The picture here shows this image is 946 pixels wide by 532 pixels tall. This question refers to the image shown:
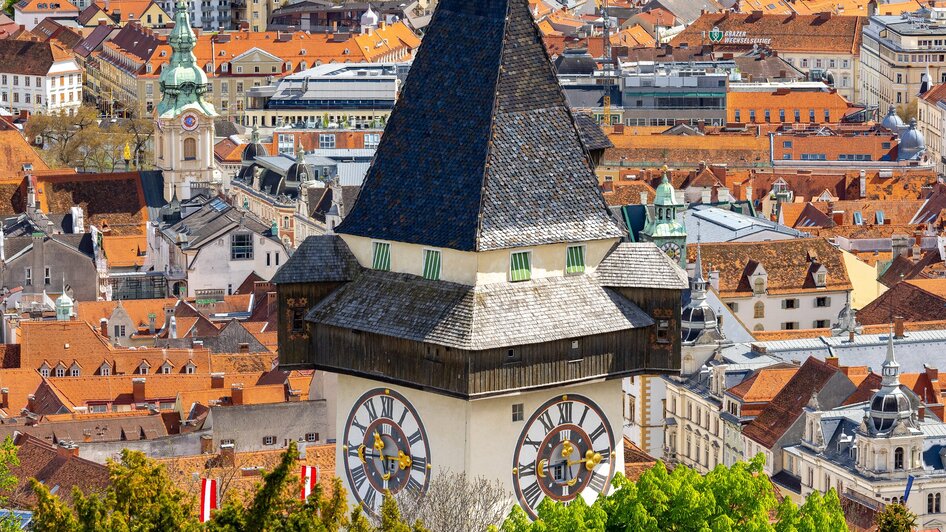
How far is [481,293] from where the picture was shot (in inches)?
2190

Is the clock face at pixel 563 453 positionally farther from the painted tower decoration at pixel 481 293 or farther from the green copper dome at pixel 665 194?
the green copper dome at pixel 665 194

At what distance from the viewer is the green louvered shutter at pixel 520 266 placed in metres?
55.9

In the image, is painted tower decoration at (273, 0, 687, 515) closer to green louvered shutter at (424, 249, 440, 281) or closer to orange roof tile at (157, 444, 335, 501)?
green louvered shutter at (424, 249, 440, 281)

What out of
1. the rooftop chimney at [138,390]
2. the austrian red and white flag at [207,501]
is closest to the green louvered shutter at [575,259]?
the austrian red and white flag at [207,501]

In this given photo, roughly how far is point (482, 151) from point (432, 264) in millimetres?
2080

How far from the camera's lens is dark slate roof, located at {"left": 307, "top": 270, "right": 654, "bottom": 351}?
55406 millimetres

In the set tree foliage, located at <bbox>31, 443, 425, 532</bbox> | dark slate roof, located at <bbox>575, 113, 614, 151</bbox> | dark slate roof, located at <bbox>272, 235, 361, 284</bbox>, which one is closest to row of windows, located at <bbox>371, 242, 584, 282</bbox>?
dark slate roof, located at <bbox>272, 235, 361, 284</bbox>

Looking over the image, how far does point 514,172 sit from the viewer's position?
5631 centimetres

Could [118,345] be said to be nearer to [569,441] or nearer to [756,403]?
[756,403]

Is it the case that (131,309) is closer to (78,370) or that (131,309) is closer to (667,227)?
(78,370)

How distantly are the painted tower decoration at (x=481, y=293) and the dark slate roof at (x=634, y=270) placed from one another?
0.03 meters

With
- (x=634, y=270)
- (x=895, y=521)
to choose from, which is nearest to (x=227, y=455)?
(x=895, y=521)

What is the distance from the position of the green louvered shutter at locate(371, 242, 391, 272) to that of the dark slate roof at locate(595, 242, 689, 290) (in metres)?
3.58

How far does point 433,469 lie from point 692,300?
83859mm
